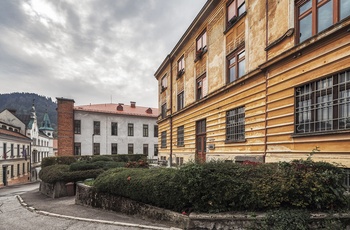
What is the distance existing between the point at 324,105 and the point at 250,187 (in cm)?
472

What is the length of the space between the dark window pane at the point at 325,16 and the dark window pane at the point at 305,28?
0.41 metres

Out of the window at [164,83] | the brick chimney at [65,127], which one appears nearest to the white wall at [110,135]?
the brick chimney at [65,127]

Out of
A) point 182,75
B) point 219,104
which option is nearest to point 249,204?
point 219,104

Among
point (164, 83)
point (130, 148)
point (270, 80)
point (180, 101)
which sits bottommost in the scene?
point (130, 148)

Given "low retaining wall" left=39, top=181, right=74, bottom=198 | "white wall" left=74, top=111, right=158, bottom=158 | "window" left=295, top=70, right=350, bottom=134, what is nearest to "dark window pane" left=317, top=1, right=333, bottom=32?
"window" left=295, top=70, right=350, bottom=134

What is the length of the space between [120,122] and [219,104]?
32.0 m

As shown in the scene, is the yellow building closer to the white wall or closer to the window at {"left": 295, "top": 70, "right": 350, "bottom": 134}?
the window at {"left": 295, "top": 70, "right": 350, "bottom": 134}

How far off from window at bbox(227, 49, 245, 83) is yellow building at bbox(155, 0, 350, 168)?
0.20ft

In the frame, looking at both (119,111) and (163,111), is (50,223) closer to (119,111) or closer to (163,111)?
(163,111)

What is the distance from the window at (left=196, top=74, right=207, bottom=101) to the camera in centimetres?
1882

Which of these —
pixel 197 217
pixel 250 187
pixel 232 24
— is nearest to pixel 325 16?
pixel 232 24

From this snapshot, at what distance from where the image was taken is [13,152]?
42.1m

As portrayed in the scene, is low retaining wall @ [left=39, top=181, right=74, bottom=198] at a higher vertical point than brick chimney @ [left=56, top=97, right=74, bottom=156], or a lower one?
lower

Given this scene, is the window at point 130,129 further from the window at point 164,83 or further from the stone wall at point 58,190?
the stone wall at point 58,190
